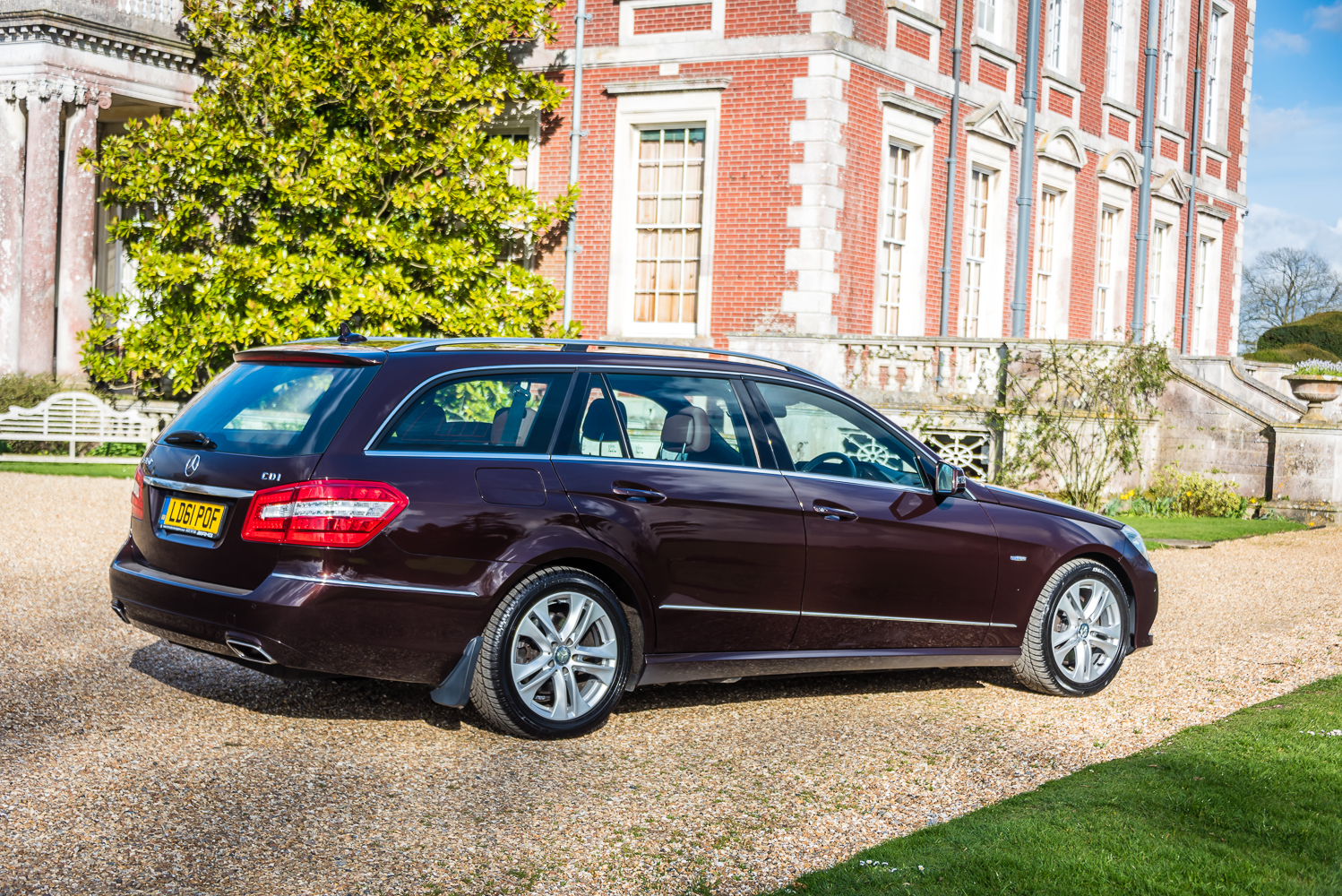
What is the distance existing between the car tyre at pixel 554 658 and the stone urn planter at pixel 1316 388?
45.2ft

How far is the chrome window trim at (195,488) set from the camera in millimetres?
5137

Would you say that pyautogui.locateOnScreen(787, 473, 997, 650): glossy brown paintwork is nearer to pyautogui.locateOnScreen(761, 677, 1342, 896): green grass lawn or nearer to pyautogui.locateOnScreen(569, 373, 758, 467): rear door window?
pyautogui.locateOnScreen(569, 373, 758, 467): rear door window

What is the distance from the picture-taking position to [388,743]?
213 inches

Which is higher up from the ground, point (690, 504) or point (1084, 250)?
point (1084, 250)

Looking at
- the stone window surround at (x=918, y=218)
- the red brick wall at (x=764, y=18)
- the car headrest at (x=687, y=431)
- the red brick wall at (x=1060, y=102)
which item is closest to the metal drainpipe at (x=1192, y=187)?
the red brick wall at (x=1060, y=102)

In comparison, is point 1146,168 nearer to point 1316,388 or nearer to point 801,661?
point 1316,388

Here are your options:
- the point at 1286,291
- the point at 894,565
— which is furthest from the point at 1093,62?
the point at 1286,291

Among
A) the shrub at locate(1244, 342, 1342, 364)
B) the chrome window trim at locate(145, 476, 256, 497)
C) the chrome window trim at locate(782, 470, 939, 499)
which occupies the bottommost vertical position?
the chrome window trim at locate(145, 476, 256, 497)

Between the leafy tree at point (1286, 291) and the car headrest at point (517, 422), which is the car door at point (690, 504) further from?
the leafy tree at point (1286, 291)

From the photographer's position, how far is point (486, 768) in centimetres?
509

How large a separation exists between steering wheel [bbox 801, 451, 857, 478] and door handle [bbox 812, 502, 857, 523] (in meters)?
0.20

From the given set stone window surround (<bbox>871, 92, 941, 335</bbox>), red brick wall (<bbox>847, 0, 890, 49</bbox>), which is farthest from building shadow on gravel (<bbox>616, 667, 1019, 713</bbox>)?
stone window surround (<bbox>871, 92, 941, 335</bbox>)

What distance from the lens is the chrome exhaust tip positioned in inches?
197

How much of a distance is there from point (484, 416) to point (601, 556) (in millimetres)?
750
